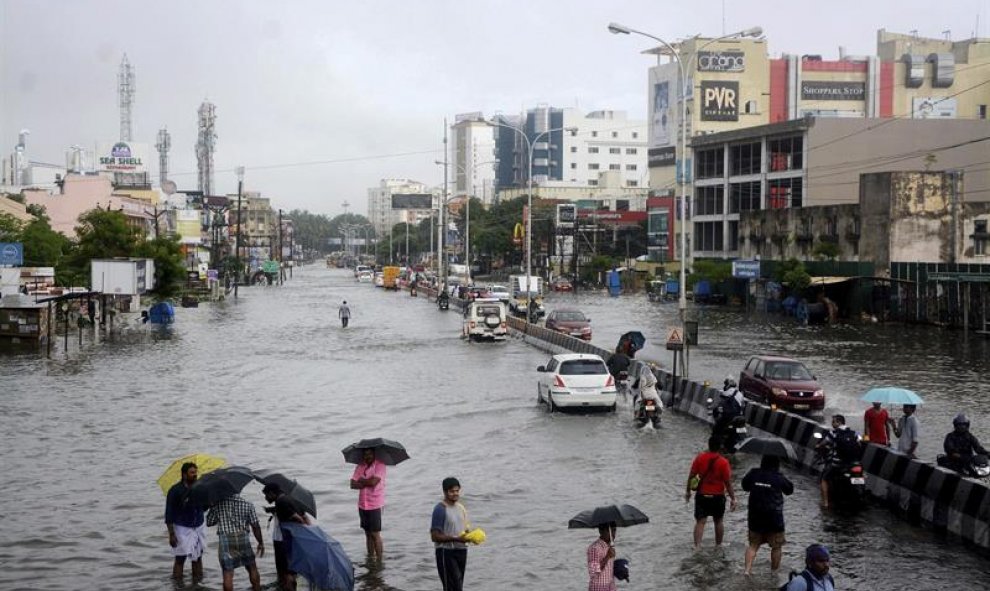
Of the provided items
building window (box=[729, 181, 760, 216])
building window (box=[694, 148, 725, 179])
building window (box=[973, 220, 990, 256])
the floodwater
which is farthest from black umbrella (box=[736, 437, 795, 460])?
building window (box=[694, 148, 725, 179])

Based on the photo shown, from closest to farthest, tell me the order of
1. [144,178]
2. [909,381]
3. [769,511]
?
1. [769,511]
2. [909,381]
3. [144,178]

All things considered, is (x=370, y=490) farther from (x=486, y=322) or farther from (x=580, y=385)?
(x=486, y=322)

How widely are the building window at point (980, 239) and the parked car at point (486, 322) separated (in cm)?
2522

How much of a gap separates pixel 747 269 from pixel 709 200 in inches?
1114

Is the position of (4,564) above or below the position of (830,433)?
below

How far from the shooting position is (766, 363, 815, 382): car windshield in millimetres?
26031

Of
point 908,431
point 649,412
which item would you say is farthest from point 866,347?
point 908,431

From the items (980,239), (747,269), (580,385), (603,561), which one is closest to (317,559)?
(603,561)

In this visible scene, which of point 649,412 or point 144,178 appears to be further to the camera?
point 144,178

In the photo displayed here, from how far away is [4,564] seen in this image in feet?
44.9

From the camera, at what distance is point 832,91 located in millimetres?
138250

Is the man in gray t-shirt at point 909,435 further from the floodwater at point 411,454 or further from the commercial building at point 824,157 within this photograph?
the commercial building at point 824,157

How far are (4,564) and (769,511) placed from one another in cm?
876

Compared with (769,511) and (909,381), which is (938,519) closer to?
(769,511)
